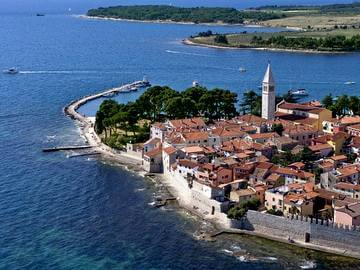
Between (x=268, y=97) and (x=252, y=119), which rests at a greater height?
(x=268, y=97)

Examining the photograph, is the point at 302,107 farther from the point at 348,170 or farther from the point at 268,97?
the point at 348,170

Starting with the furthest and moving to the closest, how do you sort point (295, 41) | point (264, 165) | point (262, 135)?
point (295, 41), point (262, 135), point (264, 165)

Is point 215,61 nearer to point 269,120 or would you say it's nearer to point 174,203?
point 269,120

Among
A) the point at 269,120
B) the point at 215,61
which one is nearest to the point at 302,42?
the point at 215,61

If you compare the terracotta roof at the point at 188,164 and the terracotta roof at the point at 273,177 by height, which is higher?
the terracotta roof at the point at 188,164

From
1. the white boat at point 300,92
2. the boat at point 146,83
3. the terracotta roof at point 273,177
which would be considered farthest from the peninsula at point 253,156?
the boat at point 146,83

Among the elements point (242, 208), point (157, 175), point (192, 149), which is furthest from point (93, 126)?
point (242, 208)

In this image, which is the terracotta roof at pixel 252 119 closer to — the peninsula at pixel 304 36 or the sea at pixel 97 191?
the sea at pixel 97 191

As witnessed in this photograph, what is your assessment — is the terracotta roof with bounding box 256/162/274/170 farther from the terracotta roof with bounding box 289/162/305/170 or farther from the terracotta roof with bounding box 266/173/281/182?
the terracotta roof with bounding box 289/162/305/170
